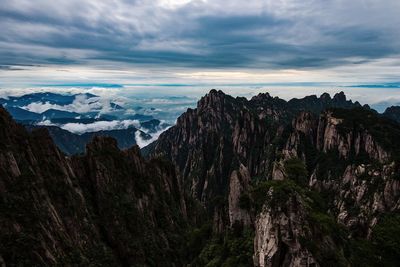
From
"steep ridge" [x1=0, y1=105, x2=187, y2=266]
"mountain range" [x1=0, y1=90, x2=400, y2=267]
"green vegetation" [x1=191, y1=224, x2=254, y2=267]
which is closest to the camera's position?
"mountain range" [x1=0, y1=90, x2=400, y2=267]

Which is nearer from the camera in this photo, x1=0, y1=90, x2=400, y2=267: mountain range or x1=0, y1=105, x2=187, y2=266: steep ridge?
x1=0, y1=90, x2=400, y2=267: mountain range

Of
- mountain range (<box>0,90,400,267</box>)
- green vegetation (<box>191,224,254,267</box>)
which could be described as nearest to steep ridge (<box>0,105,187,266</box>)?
mountain range (<box>0,90,400,267</box>)

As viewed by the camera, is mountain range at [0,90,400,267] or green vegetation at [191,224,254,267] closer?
mountain range at [0,90,400,267]

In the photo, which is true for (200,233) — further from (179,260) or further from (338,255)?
(338,255)

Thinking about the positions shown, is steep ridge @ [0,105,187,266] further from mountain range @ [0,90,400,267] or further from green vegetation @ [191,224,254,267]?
green vegetation @ [191,224,254,267]

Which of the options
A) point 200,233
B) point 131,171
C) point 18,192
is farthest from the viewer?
point 131,171

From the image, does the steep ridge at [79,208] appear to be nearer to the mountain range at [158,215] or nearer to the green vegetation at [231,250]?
the mountain range at [158,215]

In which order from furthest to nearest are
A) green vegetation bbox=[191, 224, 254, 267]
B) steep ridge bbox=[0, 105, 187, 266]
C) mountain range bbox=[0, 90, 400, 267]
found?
steep ridge bbox=[0, 105, 187, 266]
green vegetation bbox=[191, 224, 254, 267]
mountain range bbox=[0, 90, 400, 267]

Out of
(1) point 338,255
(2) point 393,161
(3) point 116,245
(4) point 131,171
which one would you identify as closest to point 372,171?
(2) point 393,161
